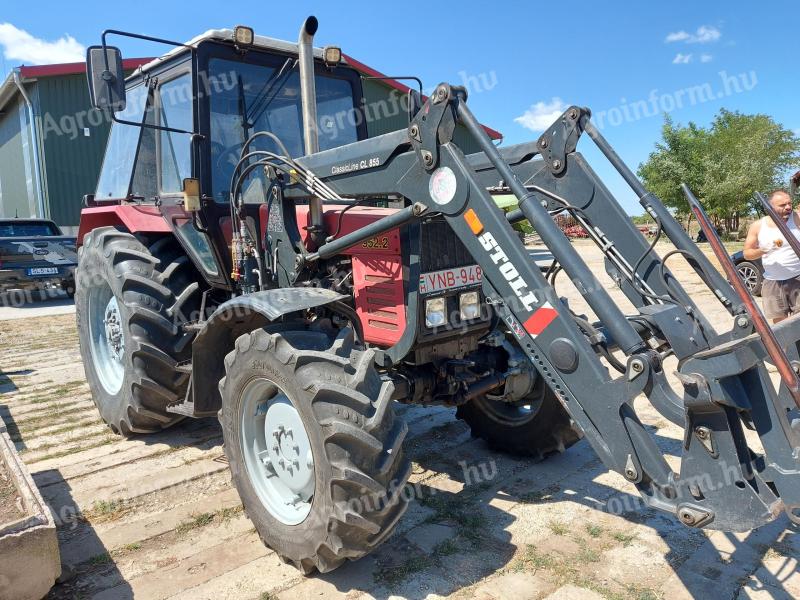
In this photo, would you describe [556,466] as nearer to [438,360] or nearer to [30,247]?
[438,360]

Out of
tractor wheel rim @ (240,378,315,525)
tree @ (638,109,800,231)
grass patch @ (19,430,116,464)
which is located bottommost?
grass patch @ (19,430,116,464)

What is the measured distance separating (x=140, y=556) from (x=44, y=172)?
15460mm

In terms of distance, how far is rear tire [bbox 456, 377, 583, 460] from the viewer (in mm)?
3656

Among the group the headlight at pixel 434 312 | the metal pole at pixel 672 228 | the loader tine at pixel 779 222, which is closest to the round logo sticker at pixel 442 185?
the headlight at pixel 434 312

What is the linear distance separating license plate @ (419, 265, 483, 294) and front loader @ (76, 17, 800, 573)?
0.01 m

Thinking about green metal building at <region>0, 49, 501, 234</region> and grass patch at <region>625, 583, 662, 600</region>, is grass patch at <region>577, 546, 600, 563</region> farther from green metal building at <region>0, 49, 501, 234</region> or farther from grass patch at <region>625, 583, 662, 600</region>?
green metal building at <region>0, 49, 501, 234</region>

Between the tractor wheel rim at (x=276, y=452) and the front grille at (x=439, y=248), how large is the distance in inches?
37.6

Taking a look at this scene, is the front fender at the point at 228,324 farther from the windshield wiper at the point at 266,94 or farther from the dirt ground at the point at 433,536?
the windshield wiper at the point at 266,94

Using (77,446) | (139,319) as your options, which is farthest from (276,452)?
(77,446)

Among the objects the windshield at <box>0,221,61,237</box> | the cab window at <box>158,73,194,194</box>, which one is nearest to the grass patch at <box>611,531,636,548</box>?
the cab window at <box>158,73,194,194</box>

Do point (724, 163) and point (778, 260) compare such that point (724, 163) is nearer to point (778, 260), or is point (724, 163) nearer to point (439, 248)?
point (778, 260)

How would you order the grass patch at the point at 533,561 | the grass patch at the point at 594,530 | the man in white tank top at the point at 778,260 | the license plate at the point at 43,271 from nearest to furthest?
the grass patch at the point at 533,561
the grass patch at the point at 594,530
the man in white tank top at the point at 778,260
the license plate at the point at 43,271

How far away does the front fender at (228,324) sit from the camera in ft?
9.10

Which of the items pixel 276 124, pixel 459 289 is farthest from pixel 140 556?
pixel 276 124
